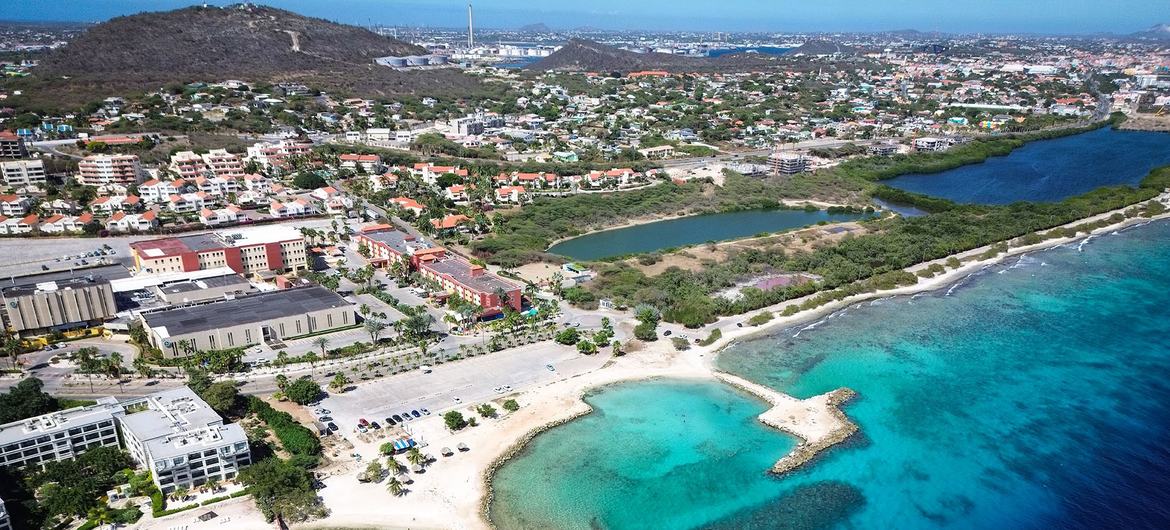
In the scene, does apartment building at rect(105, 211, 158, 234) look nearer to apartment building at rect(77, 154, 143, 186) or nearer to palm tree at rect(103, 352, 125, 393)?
apartment building at rect(77, 154, 143, 186)

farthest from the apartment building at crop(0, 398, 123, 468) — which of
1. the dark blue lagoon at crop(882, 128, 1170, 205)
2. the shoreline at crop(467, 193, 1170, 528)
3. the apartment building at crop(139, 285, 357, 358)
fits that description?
the dark blue lagoon at crop(882, 128, 1170, 205)

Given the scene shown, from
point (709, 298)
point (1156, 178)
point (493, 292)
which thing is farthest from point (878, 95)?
point (493, 292)

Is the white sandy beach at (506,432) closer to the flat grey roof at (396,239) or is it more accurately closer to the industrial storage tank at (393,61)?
the flat grey roof at (396,239)

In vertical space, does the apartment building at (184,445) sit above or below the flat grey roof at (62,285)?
below

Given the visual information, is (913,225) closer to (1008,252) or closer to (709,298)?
(1008,252)

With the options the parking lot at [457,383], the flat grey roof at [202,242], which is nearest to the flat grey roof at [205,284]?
the flat grey roof at [202,242]

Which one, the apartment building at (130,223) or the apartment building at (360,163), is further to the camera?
the apartment building at (360,163)
